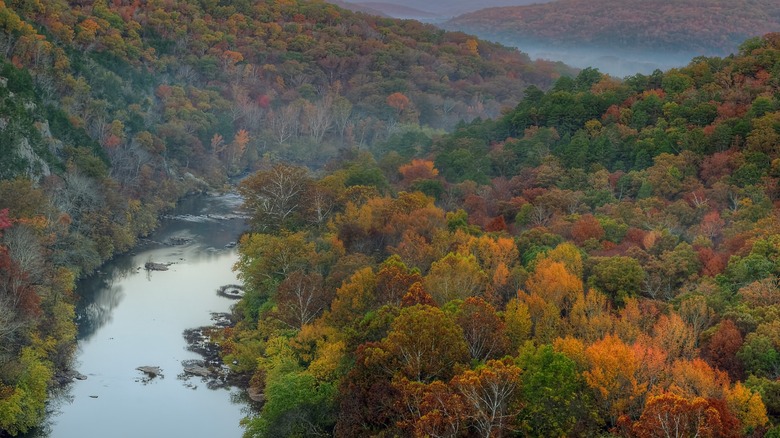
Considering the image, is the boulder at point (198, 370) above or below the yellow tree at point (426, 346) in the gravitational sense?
below

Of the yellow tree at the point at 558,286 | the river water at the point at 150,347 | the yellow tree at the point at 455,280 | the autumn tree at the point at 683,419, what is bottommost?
the river water at the point at 150,347

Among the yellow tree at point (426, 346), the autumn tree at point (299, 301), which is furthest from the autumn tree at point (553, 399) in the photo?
the autumn tree at point (299, 301)

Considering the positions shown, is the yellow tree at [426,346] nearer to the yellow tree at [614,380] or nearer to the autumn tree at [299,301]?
the yellow tree at [614,380]

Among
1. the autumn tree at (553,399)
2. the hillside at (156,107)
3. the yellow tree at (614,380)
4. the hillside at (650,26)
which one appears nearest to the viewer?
the autumn tree at (553,399)

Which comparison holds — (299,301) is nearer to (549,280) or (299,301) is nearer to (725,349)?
(549,280)

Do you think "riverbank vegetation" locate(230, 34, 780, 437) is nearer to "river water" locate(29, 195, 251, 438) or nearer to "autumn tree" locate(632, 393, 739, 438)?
"autumn tree" locate(632, 393, 739, 438)

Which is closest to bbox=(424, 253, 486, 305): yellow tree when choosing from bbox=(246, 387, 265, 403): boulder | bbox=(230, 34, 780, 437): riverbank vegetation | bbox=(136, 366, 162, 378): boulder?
bbox=(230, 34, 780, 437): riverbank vegetation

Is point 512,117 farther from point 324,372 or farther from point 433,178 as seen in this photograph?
point 324,372

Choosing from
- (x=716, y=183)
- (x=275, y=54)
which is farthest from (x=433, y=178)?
(x=275, y=54)
